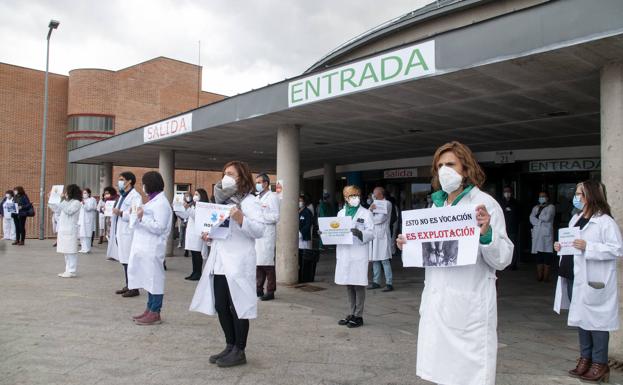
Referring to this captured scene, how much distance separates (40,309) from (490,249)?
692 centimetres

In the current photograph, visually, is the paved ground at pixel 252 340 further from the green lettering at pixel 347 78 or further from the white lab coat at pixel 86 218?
the white lab coat at pixel 86 218

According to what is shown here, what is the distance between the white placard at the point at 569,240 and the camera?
188 inches

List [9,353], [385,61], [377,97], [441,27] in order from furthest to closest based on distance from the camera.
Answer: [441,27], [377,97], [385,61], [9,353]

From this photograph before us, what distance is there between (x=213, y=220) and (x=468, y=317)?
8.48 feet

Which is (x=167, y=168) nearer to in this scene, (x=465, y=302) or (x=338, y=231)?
(x=338, y=231)

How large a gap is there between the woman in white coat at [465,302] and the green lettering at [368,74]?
4125 millimetres

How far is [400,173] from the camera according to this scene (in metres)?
17.8

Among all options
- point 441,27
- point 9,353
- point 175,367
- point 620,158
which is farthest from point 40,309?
point 441,27

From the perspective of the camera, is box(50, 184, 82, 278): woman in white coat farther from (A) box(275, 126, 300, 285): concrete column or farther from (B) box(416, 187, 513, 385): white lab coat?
(B) box(416, 187, 513, 385): white lab coat

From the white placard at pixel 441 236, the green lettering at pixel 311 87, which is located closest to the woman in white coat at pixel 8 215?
the green lettering at pixel 311 87

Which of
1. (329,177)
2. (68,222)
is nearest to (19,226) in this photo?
(68,222)

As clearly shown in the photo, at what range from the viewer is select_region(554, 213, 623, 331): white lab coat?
4.52 meters

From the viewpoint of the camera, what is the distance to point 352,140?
1313 cm

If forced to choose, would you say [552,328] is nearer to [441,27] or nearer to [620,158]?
[620,158]
